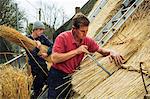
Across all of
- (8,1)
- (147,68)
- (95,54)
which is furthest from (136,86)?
(8,1)

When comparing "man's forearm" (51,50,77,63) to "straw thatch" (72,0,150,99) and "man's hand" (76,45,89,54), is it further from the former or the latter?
"straw thatch" (72,0,150,99)

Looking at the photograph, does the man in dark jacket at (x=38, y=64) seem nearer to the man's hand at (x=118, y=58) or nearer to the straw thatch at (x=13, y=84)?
the straw thatch at (x=13, y=84)

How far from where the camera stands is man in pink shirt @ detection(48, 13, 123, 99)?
368 centimetres

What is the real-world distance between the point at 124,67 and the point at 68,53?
20.5 inches

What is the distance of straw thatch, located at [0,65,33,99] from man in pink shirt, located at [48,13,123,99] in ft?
1.20

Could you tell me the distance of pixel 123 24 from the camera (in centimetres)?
464

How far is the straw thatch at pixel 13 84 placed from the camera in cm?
413

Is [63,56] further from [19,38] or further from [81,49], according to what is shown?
[19,38]

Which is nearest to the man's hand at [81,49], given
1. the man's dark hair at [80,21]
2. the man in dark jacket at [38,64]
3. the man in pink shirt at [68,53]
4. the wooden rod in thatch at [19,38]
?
the man in pink shirt at [68,53]

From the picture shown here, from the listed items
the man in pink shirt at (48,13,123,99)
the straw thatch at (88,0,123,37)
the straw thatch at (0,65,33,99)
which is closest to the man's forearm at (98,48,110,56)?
the man in pink shirt at (48,13,123,99)

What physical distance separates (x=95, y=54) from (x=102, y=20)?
117 centimetres

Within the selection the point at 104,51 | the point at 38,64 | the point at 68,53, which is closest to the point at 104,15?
the point at 38,64

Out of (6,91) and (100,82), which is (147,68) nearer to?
(100,82)

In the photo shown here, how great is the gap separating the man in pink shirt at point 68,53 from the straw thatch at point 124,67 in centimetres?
10
